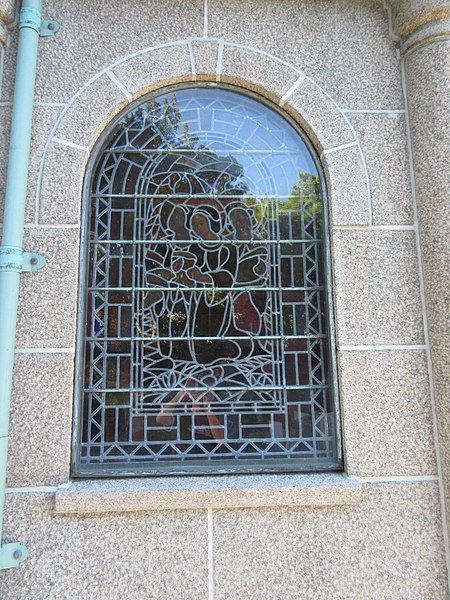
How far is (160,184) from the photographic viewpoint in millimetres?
2885

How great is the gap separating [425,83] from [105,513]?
3.25 meters

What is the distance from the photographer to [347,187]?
9.18 feet

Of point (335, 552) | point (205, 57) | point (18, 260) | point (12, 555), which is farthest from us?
point (205, 57)

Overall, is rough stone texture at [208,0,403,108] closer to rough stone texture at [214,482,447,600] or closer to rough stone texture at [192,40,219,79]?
rough stone texture at [192,40,219,79]

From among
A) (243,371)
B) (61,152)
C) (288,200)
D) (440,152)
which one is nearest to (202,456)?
(243,371)

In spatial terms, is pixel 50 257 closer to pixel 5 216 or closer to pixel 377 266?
pixel 5 216

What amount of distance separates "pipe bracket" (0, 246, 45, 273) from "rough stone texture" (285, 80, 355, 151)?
6.26 feet

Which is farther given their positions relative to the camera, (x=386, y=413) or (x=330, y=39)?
(x=330, y=39)

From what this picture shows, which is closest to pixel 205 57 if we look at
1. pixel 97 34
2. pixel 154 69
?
pixel 154 69

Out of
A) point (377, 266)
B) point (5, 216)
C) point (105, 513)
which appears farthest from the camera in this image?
point (377, 266)

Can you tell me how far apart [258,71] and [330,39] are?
1.84 feet

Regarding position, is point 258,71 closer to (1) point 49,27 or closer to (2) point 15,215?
(1) point 49,27

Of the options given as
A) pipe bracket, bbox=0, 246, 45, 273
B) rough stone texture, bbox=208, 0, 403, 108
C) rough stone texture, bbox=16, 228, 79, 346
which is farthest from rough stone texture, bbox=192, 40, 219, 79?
pipe bracket, bbox=0, 246, 45, 273

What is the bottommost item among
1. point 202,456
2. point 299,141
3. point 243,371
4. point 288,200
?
point 202,456
